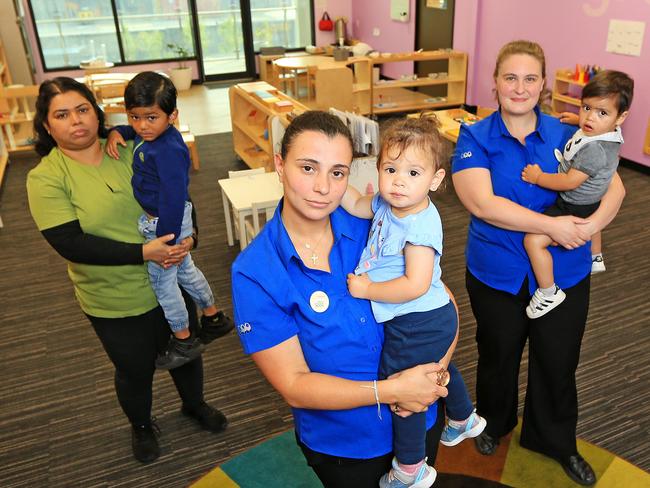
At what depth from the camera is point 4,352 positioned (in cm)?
360

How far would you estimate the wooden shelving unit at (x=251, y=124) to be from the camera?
237 inches

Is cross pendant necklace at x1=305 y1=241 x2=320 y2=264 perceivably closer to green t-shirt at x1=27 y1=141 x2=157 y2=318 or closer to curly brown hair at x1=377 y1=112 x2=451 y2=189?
curly brown hair at x1=377 y1=112 x2=451 y2=189

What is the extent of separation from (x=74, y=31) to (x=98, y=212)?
9.99 metres

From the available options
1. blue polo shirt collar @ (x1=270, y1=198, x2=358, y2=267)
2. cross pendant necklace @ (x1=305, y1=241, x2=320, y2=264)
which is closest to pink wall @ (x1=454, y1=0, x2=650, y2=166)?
blue polo shirt collar @ (x1=270, y1=198, x2=358, y2=267)

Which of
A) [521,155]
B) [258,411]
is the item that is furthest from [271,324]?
[258,411]

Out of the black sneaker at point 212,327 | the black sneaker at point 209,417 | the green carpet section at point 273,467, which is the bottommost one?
the green carpet section at point 273,467

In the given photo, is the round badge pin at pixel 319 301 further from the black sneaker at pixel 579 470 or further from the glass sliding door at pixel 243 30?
the glass sliding door at pixel 243 30

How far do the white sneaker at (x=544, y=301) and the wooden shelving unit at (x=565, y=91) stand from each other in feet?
16.0

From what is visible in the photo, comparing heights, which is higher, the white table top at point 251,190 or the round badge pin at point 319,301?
the round badge pin at point 319,301

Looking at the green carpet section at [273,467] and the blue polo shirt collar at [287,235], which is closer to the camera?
the blue polo shirt collar at [287,235]

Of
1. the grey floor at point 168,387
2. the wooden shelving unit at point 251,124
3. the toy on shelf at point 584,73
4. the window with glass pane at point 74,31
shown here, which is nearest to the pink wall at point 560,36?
the toy on shelf at point 584,73

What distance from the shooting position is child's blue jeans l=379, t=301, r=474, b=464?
1.50 m

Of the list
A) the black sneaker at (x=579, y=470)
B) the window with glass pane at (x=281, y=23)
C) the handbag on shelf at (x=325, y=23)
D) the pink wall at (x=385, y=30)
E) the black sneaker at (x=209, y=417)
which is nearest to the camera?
the black sneaker at (x=579, y=470)

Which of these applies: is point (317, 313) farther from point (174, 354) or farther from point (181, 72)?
point (181, 72)
